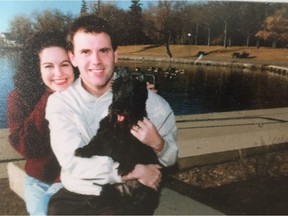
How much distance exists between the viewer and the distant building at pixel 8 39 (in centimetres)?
262

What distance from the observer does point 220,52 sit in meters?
3.02

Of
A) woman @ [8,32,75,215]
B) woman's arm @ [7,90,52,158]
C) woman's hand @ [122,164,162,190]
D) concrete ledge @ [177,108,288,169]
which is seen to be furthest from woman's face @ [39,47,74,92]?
concrete ledge @ [177,108,288,169]

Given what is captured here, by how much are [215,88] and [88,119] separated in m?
1.17

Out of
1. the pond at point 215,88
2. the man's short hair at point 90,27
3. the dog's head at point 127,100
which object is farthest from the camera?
the pond at point 215,88

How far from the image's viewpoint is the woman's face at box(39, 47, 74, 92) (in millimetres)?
2492

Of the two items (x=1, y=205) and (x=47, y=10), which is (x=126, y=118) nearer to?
(x=47, y=10)

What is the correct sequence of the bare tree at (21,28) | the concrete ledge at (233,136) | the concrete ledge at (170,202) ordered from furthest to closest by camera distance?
the concrete ledge at (233,136) < the concrete ledge at (170,202) < the bare tree at (21,28)

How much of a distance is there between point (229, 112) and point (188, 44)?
73 cm

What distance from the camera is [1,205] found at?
3033mm

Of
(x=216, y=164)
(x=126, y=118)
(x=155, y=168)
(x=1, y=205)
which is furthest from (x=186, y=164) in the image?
(x=1, y=205)

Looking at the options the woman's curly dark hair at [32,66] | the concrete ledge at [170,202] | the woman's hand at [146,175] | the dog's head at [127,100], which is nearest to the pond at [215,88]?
the woman's curly dark hair at [32,66]

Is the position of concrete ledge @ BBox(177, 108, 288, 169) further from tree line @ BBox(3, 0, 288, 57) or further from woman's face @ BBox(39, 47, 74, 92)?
woman's face @ BBox(39, 47, 74, 92)

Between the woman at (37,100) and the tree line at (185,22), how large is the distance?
0.43 feet

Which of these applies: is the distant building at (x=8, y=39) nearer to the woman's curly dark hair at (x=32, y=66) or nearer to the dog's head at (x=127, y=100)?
the woman's curly dark hair at (x=32, y=66)
